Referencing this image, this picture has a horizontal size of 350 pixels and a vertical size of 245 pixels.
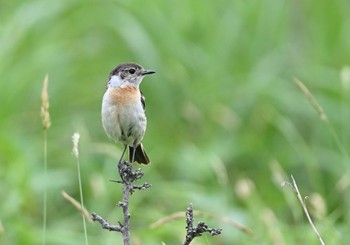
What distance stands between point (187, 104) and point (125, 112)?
337cm

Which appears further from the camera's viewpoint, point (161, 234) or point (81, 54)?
point (81, 54)

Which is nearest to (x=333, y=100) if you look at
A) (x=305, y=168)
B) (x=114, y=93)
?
(x=305, y=168)

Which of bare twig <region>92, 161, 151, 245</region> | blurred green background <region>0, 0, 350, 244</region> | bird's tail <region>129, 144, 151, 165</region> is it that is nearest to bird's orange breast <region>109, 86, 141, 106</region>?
bird's tail <region>129, 144, 151, 165</region>

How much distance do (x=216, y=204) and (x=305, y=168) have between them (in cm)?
103

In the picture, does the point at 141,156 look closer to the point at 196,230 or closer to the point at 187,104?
the point at 196,230

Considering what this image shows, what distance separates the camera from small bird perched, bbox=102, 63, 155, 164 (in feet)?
12.6

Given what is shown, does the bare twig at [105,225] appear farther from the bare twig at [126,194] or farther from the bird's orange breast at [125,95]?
the bird's orange breast at [125,95]

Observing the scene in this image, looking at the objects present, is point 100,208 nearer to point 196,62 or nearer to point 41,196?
point 41,196

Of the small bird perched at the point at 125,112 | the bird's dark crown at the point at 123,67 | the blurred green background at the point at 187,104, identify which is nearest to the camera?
the small bird perched at the point at 125,112

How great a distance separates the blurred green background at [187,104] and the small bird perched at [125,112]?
64.5 inches

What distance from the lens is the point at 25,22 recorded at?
7.48 m

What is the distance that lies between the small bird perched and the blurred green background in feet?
5.37

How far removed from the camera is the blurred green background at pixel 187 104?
20.4ft

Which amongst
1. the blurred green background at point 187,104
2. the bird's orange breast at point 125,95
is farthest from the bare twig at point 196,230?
the blurred green background at point 187,104
